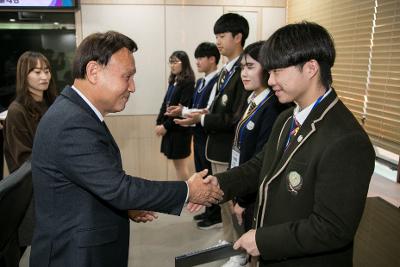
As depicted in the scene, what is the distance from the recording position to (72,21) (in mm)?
3801

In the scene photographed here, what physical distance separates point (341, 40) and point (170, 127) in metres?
1.72

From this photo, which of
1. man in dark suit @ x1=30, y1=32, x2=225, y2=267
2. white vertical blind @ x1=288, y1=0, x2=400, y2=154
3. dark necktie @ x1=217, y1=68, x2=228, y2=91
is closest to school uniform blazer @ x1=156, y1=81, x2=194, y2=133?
dark necktie @ x1=217, y1=68, x2=228, y2=91

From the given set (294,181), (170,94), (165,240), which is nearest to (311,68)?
(294,181)

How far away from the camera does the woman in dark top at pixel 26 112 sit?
2.34 meters

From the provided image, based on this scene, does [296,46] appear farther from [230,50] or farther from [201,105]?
[201,105]

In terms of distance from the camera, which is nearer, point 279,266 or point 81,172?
point 81,172

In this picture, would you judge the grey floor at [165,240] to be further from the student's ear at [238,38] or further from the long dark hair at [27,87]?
the student's ear at [238,38]

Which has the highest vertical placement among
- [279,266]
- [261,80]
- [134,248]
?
[261,80]

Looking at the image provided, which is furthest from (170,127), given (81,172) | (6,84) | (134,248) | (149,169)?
(81,172)

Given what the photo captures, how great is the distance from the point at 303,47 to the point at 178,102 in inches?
98.1

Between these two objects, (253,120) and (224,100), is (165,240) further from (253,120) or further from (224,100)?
(253,120)

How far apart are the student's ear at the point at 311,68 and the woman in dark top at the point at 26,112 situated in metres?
1.92

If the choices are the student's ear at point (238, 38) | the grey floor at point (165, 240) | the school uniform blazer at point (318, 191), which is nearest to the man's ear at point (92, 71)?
the school uniform blazer at point (318, 191)

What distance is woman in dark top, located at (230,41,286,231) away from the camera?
1939 millimetres
